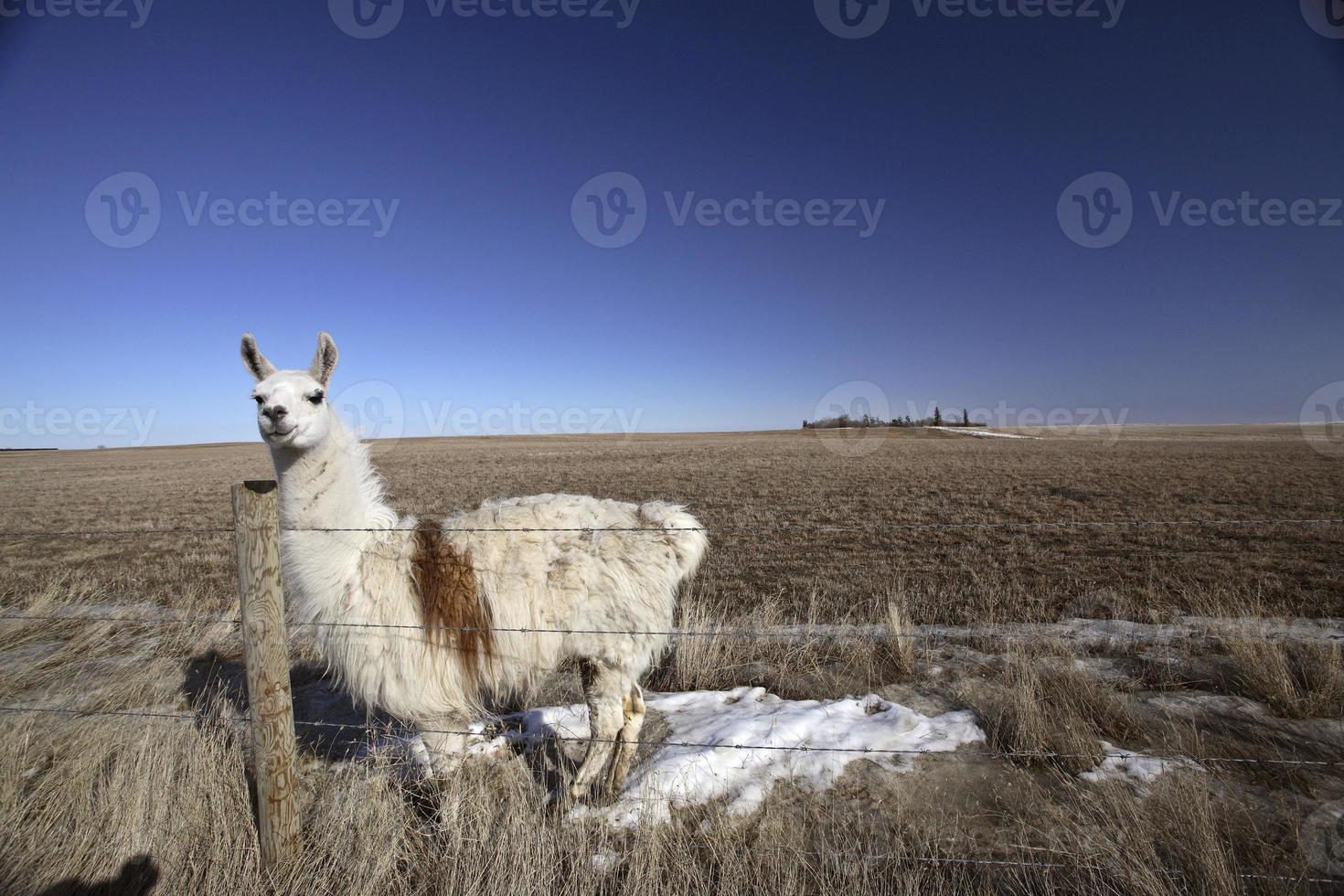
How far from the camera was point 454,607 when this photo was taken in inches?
138

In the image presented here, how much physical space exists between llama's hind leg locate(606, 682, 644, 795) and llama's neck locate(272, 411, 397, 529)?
1.99 meters

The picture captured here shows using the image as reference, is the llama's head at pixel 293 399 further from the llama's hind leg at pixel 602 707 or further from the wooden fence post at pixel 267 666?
the llama's hind leg at pixel 602 707

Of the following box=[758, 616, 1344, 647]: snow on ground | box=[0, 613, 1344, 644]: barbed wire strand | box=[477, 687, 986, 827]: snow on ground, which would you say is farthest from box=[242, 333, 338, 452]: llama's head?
box=[758, 616, 1344, 647]: snow on ground

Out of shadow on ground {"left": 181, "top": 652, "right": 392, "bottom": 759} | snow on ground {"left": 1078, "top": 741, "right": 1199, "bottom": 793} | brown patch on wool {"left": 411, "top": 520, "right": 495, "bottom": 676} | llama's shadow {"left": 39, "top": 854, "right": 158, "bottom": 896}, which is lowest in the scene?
shadow on ground {"left": 181, "top": 652, "right": 392, "bottom": 759}

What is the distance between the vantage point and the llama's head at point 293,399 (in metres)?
3.11

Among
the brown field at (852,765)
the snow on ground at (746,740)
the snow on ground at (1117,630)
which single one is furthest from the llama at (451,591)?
the snow on ground at (1117,630)

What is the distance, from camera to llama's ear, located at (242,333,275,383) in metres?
3.36

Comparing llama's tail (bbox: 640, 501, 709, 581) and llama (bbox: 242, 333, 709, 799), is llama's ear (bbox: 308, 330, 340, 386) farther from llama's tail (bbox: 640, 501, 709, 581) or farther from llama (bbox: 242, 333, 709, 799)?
llama's tail (bbox: 640, 501, 709, 581)

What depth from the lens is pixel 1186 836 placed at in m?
2.62

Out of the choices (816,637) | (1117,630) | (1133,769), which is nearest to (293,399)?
(816,637)

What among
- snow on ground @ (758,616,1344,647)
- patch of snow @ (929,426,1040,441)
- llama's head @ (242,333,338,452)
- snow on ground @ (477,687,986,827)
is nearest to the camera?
llama's head @ (242,333,338,452)

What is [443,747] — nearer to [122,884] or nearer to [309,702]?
[122,884]

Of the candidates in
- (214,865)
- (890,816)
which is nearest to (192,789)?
(214,865)

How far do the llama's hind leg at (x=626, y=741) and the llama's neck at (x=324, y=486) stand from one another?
1.99 meters
